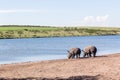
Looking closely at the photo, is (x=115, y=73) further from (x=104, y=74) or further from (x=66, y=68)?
(x=66, y=68)

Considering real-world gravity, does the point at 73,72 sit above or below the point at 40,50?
above

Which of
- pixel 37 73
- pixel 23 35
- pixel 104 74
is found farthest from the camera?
pixel 23 35

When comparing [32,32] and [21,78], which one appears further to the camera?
[32,32]

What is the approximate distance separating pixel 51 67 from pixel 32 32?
10648 cm

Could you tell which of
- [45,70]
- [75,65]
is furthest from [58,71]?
[75,65]

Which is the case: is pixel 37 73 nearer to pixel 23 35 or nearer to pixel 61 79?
pixel 61 79

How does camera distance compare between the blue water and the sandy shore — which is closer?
the sandy shore

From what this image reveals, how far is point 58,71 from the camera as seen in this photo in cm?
2553

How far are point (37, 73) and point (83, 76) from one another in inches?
140

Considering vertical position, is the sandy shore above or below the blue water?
above

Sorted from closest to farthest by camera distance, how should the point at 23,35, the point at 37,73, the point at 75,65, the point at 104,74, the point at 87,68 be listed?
the point at 104,74 → the point at 37,73 → the point at 87,68 → the point at 75,65 → the point at 23,35

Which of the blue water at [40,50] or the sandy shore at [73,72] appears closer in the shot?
the sandy shore at [73,72]

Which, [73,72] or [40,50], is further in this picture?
[40,50]

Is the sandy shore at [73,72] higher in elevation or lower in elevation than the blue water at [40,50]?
higher
